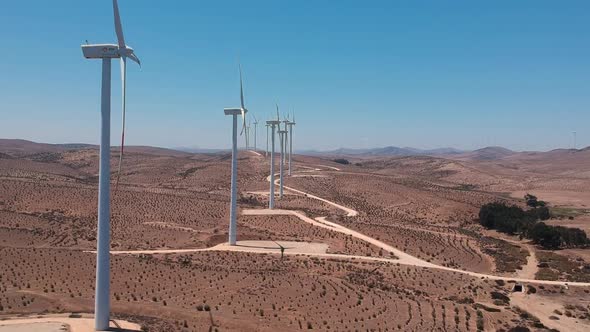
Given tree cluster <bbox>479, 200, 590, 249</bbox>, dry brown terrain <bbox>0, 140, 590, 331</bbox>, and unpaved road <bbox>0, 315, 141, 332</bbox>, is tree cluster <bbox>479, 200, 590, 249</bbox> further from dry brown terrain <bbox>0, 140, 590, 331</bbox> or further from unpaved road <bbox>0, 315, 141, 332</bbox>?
unpaved road <bbox>0, 315, 141, 332</bbox>

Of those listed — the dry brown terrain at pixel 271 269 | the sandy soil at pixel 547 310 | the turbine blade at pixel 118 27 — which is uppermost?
the turbine blade at pixel 118 27

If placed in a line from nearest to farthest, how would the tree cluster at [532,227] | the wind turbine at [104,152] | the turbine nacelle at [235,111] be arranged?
the wind turbine at [104,152] < the turbine nacelle at [235,111] < the tree cluster at [532,227]

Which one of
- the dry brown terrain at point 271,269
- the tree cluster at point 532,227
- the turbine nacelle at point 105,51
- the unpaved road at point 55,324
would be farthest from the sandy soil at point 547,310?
the turbine nacelle at point 105,51

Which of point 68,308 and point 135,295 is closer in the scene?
point 68,308

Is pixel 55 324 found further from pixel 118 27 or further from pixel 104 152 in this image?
pixel 118 27

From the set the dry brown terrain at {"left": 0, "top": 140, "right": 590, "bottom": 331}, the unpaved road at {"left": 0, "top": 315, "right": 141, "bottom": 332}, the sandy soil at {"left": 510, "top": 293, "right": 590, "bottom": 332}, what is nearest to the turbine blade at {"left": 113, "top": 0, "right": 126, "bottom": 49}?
the dry brown terrain at {"left": 0, "top": 140, "right": 590, "bottom": 331}

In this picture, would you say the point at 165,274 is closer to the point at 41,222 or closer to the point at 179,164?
the point at 41,222

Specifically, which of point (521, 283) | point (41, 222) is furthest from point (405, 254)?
point (41, 222)

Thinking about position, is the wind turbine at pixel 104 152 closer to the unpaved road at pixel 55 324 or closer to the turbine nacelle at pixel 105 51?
the turbine nacelle at pixel 105 51
